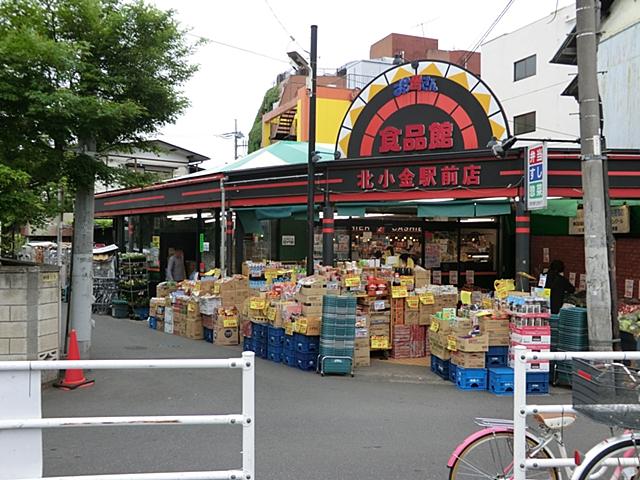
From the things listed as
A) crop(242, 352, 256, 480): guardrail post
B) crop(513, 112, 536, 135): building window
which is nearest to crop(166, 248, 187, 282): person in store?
crop(242, 352, 256, 480): guardrail post

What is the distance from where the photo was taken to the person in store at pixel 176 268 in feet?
57.6

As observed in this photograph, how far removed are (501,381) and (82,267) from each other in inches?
272

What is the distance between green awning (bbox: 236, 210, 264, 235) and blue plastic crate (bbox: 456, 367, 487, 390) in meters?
9.05

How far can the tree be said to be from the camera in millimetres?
8039

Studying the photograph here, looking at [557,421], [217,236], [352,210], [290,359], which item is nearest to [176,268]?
[217,236]

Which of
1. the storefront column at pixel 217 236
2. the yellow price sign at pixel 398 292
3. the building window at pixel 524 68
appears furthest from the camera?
the building window at pixel 524 68

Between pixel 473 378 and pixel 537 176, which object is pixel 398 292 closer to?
pixel 473 378

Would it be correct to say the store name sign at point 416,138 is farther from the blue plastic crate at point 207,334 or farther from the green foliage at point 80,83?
the blue plastic crate at point 207,334

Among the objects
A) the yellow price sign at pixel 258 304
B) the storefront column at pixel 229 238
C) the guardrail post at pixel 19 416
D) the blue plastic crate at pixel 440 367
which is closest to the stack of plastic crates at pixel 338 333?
the blue plastic crate at pixel 440 367

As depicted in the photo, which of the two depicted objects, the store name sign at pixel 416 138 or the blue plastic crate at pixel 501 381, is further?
the store name sign at pixel 416 138

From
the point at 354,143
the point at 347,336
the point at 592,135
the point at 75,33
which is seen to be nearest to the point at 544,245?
the point at 354,143

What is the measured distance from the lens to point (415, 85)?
41.3 ft

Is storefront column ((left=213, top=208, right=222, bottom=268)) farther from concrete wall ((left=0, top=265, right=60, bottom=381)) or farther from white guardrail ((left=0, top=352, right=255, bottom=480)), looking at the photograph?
white guardrail ((left=0, top=352, right=255, bottom=480))

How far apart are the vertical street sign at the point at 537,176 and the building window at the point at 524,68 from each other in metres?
26.3
